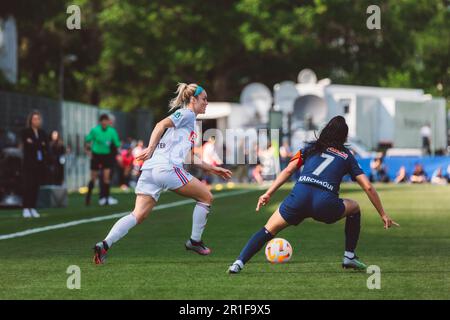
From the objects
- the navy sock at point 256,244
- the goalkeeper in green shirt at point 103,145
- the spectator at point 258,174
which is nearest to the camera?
the navy sock at point 256,244

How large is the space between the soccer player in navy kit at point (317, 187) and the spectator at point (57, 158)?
21.3 metres

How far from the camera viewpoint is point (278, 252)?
1202cm

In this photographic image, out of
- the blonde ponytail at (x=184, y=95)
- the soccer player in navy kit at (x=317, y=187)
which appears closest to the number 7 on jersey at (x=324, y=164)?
the soccer player in navy kit at (x=317, y=187)

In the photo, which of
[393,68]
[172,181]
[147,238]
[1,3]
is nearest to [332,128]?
[172,181]

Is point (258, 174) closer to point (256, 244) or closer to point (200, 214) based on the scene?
point (200, 214)

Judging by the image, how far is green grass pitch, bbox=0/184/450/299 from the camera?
9.53 meters

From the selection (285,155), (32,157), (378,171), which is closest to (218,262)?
(32,157)

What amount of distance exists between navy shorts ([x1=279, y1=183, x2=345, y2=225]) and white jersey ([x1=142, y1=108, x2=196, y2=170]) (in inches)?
67.3

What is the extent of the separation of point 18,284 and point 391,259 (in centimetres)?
429

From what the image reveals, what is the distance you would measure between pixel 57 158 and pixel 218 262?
2191 centimetres

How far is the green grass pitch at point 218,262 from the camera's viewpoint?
9531 mm

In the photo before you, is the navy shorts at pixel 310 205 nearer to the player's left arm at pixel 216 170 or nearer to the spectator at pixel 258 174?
the player's left arm at pixel 216 170

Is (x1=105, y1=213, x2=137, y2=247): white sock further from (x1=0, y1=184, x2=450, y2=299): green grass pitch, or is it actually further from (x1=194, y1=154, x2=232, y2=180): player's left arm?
(x1=194, y1=154, x2=232, y2=180): player's left arm
